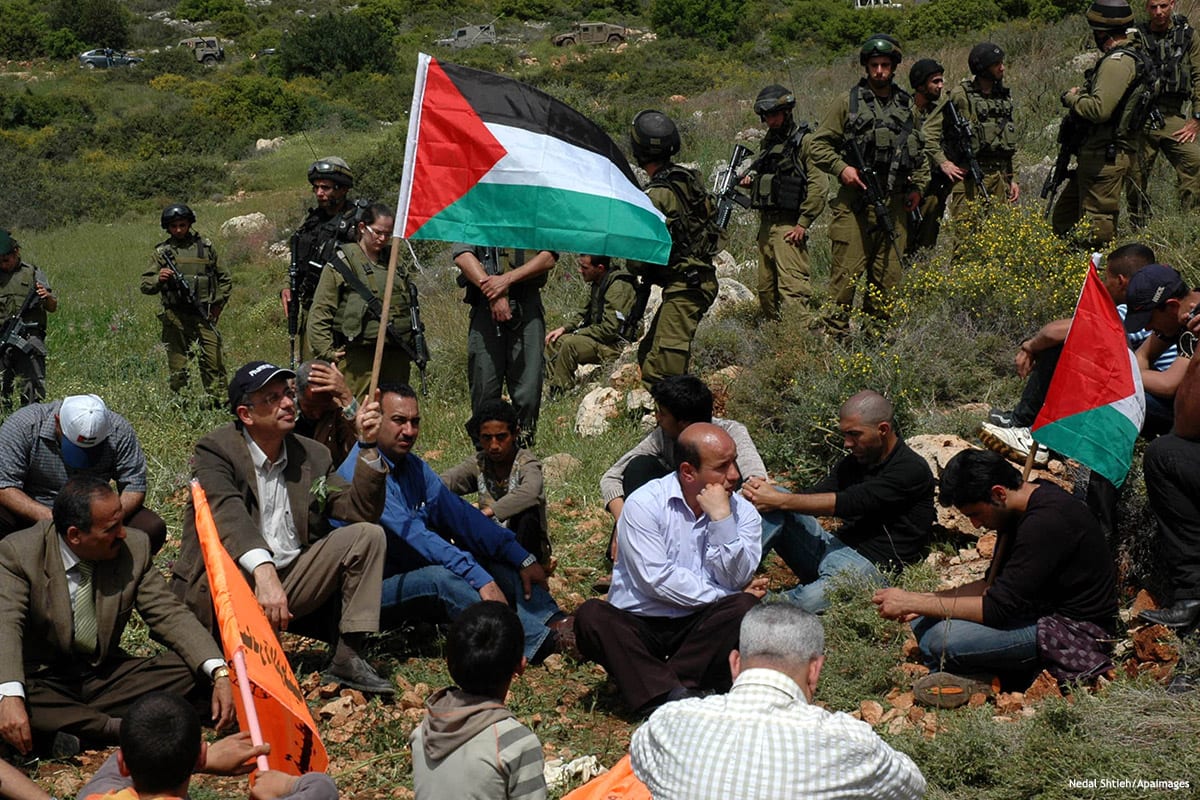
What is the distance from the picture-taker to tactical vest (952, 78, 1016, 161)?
32.2ft

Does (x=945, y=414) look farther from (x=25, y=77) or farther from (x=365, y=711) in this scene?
(x=25, y=77)

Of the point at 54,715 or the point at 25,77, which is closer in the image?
the point at 54,715

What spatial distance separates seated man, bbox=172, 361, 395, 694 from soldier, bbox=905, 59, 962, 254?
5672 mm

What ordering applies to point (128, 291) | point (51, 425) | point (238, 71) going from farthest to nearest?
point (238, 71)
point (128, 291)
point (51, 425)

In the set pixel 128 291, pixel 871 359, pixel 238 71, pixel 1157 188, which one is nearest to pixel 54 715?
pixel 871 359

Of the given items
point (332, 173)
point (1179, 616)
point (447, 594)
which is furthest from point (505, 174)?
point (332, 173)

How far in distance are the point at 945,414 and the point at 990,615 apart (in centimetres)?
299

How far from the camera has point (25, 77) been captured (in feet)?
156

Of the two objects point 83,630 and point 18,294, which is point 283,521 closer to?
point 83,630

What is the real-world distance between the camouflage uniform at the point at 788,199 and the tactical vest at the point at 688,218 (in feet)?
6.03

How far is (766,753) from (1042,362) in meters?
4.47

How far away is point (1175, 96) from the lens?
28.8 ft

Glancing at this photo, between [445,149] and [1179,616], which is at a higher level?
[445,149]

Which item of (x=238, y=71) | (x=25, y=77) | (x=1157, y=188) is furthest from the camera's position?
(x=25, y=77)
